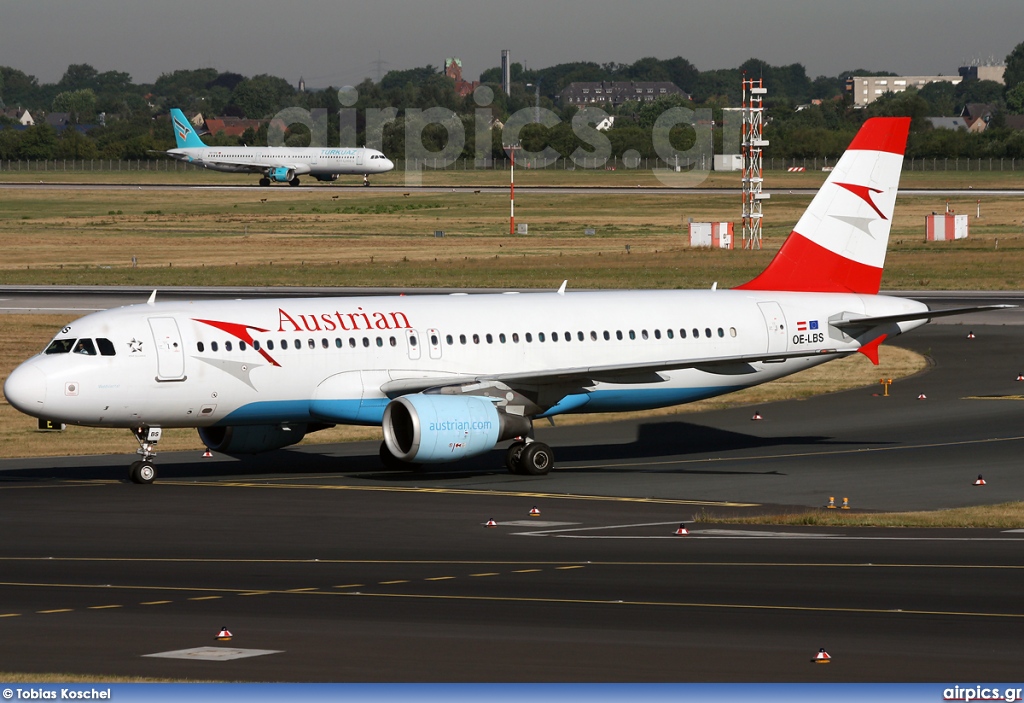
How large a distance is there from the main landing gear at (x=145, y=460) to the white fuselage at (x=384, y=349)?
0.41 m

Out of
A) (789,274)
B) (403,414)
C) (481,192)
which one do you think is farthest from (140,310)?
(481,192)

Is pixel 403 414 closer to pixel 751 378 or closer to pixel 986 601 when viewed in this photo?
pixel 751 378

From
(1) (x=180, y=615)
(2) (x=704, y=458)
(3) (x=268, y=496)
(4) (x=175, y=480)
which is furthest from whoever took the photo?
(2) (x=704, y=458)

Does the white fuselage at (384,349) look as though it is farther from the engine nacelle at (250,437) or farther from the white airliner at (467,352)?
the engine nacelle at (250,437)

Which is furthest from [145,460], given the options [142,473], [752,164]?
[752,164]

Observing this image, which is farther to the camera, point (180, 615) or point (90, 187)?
point (90, 187)

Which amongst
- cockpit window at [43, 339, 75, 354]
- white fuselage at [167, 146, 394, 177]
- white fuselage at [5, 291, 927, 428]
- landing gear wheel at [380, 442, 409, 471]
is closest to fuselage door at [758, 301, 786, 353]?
white fuselage at [5, 291, 927, 428]

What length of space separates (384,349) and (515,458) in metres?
4.30

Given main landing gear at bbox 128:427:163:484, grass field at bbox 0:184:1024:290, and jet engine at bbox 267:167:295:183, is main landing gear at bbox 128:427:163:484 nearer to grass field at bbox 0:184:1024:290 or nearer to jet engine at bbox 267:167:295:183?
grass field at bbox 0:184:1024:290

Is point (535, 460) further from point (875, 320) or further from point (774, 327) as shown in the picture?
point (875, 320)

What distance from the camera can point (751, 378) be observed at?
42906mm

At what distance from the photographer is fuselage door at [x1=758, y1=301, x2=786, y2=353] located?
140ft

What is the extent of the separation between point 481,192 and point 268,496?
147 metres

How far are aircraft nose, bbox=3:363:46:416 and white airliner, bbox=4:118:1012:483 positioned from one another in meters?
0.04
